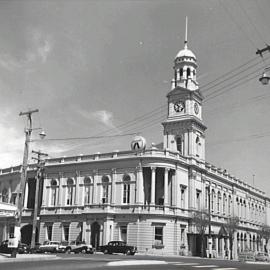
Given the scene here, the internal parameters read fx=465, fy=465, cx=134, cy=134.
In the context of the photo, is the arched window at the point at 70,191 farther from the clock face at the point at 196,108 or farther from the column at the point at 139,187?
the clock face at the point at 196,108

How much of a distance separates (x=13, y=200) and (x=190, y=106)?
3183 centimetres

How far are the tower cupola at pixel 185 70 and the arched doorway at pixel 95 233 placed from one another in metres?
24.4

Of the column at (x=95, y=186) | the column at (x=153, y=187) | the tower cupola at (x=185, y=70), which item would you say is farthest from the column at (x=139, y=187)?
the tower cupola at (x=185, y=70)

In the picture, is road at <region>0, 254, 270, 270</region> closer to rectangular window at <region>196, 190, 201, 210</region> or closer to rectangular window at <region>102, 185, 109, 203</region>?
rectangular window at <region>102, 185, 109, 203</region>

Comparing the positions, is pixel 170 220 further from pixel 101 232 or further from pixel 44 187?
pixel 44 187

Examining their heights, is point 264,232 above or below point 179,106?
below

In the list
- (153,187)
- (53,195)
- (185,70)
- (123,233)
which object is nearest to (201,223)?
(153,187)

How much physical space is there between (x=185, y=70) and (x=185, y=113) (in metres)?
7.01

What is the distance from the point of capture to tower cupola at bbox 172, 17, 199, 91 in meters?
70.8

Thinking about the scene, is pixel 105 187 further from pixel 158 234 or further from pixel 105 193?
pixel 158 234

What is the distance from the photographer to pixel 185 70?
71125mm

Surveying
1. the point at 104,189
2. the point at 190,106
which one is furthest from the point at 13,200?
the point at 190,106

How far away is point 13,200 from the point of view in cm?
7444

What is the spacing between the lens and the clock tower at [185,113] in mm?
68438
